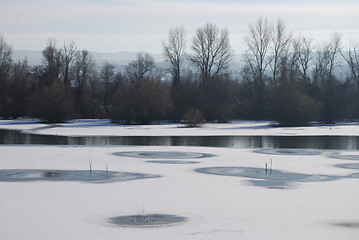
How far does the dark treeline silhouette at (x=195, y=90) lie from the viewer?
211ft

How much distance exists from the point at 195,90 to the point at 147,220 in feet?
191

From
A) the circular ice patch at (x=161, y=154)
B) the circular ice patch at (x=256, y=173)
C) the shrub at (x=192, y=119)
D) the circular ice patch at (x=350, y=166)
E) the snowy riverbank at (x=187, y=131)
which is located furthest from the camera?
the shrub at (x=192, y=119)

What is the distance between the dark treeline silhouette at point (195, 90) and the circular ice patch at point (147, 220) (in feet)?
142

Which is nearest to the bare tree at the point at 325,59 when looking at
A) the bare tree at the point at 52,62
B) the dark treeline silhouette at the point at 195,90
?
the dark treeline silhouette at the point at 195,90

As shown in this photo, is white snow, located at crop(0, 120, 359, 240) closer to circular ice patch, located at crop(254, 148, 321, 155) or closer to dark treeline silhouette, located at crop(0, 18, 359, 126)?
circular ice patch, located at crop(254, 148, 321, 155)

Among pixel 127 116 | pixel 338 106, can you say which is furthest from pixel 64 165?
pixel 338 106

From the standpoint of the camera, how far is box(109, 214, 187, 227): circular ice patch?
1226cm

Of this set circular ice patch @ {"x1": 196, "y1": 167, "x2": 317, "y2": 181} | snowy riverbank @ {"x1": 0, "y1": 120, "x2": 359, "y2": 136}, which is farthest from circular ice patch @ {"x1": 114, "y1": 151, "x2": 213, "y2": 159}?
snowy riverbank @ {"x1": 0, "y1": 120, "x2": 359, "y2": 136}

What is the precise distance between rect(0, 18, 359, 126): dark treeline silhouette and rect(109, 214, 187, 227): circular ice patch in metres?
43.3

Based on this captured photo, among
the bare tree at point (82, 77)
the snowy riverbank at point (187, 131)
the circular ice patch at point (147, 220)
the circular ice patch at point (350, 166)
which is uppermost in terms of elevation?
the bare tree at point (82, 77)

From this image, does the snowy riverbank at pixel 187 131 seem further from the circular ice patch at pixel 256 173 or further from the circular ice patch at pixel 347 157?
the circular ice patch at pixel 256 173

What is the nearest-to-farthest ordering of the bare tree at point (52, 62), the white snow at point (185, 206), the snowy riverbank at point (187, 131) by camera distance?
the white snow at point (185, 206) < the snowy riverbank at point (187, 131) < the bare tree at point (52, 62)

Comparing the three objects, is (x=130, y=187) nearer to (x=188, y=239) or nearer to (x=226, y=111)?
(x=188, y=239)

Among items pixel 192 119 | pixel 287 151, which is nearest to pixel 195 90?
pixel 192 119
